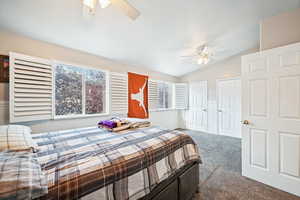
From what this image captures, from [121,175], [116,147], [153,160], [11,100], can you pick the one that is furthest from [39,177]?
[11,100]

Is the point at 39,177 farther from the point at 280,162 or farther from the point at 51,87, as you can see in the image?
the point at 280,162

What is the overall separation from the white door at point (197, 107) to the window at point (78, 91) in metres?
3.59

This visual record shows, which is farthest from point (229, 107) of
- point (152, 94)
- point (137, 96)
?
point (137, 96)

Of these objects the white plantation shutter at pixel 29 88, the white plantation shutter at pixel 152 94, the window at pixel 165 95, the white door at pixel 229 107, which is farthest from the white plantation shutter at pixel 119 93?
the white door at pixel 229 107

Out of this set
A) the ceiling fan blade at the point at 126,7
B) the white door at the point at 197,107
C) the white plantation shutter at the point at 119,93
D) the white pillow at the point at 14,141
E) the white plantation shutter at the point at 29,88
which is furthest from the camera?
the white door at the point at 197,107

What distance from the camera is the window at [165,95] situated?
192 inches

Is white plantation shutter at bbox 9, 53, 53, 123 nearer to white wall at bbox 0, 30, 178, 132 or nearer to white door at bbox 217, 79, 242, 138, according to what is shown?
white wall at bbox 0, 30, 178, 132

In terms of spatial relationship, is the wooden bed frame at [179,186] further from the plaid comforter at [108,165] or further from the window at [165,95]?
the window at [165,95]

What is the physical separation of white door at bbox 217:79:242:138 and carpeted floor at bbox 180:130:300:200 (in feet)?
4.22

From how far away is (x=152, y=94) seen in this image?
450 centimetres

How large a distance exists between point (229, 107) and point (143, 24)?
3.90 metres

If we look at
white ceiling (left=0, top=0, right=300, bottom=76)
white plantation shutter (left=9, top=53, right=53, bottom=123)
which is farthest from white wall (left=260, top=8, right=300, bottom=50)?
white plantation shutter (left=9, top=53, right=53, bottom=123)

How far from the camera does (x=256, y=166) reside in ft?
6.59

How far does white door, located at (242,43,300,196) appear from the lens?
1708 millimetres
